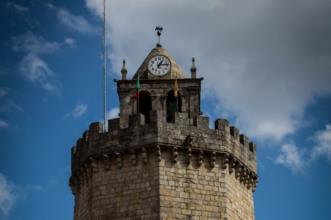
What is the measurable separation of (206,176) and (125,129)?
299 centimetres

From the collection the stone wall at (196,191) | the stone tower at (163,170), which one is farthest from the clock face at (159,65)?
the stone wall at (196,191)

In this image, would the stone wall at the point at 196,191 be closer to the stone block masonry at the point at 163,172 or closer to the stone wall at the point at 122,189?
the stone block masonry at the point at 163,172

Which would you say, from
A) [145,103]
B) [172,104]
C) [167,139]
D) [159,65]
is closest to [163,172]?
[167,139]

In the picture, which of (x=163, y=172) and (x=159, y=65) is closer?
(x=163, y=172)

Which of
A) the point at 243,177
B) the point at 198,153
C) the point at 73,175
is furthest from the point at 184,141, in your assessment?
the point at 73,175

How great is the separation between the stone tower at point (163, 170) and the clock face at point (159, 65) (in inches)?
115

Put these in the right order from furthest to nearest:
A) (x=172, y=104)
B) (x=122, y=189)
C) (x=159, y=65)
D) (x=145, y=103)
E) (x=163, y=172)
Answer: (x=159, y=65)
(x=145, y=103)
(x=172, y=104)
(x=122, y=189)
(x=163, y=172)

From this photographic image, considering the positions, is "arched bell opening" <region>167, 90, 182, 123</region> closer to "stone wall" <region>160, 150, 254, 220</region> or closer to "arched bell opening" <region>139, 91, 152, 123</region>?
"arched bell opening" <region>139, 91, 152, 123</region>

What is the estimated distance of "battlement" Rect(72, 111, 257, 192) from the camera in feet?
80.6

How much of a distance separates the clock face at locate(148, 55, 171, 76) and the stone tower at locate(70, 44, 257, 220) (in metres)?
2.91

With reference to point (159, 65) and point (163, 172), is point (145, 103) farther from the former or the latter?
point (163, 172)

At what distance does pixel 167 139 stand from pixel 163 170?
1.03 meters

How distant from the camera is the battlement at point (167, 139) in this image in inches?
967

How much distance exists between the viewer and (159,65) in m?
29.2
